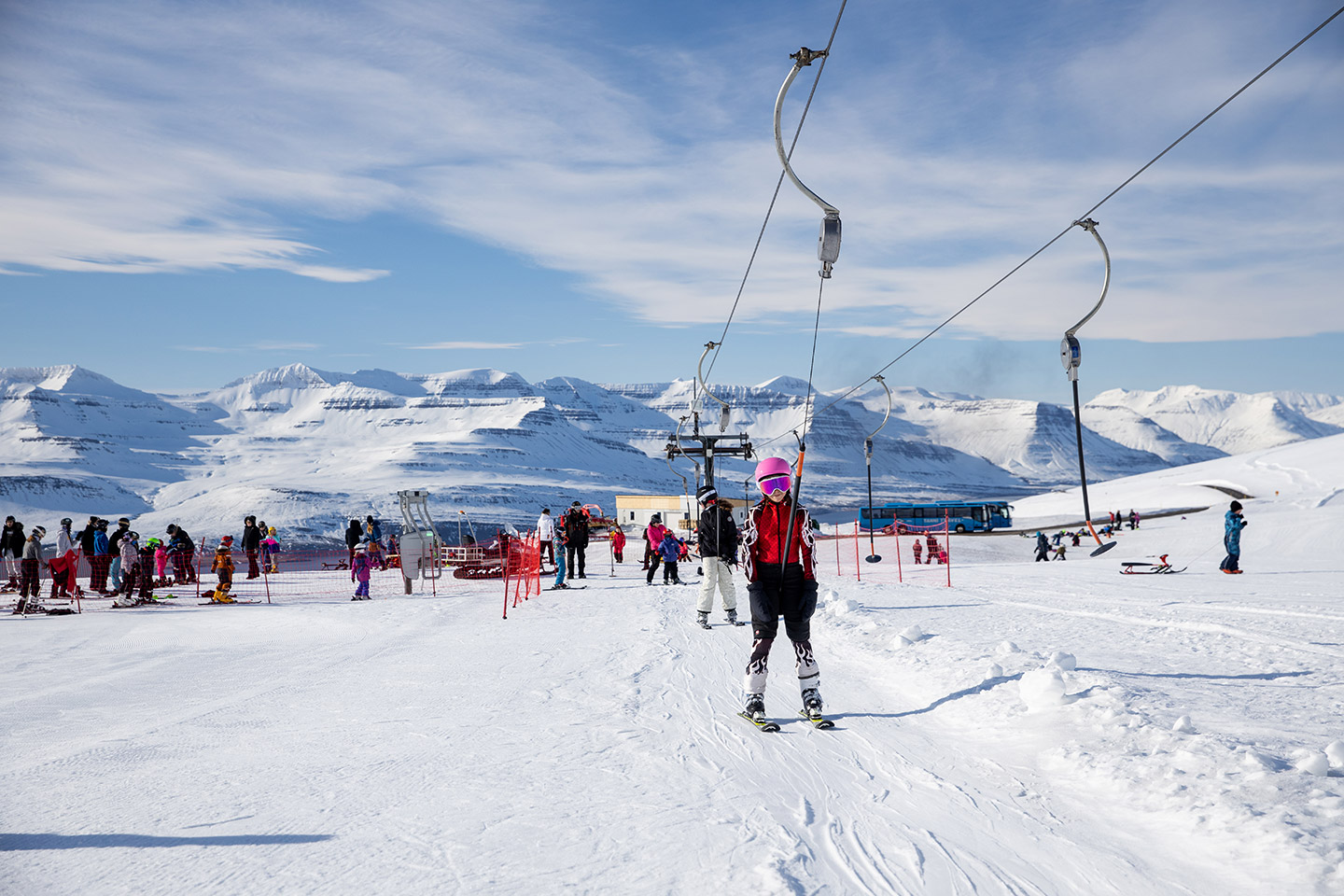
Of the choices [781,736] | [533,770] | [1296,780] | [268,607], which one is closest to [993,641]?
[781,736]

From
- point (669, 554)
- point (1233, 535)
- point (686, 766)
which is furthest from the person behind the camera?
point (1233, 535)

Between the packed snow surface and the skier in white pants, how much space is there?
79 centimetres

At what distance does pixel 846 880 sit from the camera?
346 cm

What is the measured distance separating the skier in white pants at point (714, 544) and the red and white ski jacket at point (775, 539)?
4033 mm

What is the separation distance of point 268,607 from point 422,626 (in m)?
5.38

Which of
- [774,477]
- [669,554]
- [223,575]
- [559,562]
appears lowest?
[223,575]

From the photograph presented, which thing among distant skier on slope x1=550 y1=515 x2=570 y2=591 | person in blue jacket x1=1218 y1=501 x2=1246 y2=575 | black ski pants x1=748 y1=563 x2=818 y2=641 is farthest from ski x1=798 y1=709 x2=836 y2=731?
person in blue jacket x1=1218 y1=501 x2=1246 y2=575

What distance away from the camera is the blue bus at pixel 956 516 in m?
54.8

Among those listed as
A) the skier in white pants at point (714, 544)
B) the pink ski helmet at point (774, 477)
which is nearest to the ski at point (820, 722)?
the pink ski helmet at point (774, 477)

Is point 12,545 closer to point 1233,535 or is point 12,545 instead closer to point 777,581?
point 777,581

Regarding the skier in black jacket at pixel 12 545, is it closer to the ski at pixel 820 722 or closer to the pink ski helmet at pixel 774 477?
the pink ski helmet at pixel 774 477

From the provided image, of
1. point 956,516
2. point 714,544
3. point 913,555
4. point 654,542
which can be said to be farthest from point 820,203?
point 956,516

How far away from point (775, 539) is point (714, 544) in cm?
465

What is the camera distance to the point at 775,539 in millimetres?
6004
